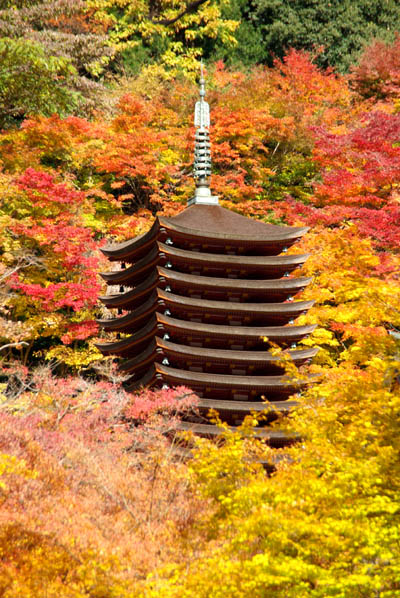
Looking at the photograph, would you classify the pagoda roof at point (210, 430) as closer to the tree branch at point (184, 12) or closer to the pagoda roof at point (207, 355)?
the pagoda roof at point (207, 355)

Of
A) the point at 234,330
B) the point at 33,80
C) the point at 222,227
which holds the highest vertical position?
the point at 33,80

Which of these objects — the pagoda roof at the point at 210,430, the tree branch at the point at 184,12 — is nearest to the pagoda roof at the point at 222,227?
the pagoda roof at the point at 210,430

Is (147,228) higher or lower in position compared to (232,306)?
lower

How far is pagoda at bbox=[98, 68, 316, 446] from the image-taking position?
609 inches

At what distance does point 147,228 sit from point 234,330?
9.99 metres

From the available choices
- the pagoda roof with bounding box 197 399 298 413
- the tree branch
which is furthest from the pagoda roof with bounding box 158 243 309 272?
the tree branch

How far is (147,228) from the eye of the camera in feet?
81.8

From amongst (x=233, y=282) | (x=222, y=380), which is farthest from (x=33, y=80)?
(x=222, y=380)

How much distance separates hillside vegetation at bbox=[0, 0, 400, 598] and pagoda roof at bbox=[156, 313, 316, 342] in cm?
132

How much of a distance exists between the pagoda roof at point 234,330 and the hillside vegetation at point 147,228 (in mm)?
1317

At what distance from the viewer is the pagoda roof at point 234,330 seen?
15.4 meters

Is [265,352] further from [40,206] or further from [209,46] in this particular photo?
[209,46]

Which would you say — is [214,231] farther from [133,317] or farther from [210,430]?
[210,430]

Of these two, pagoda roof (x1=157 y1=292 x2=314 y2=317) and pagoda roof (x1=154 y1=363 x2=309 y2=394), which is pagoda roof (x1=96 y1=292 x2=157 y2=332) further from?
pagoda roof (x1=154 y1=363 x2=309 y2=394)
